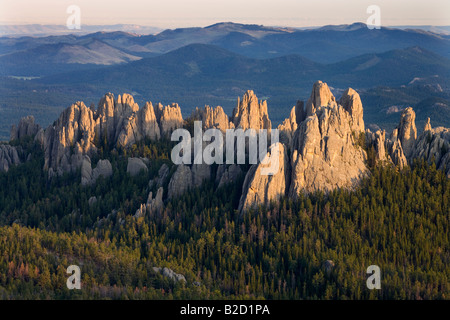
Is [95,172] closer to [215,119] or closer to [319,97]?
[215,119]

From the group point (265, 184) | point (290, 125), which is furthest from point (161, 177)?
point (265, 184)

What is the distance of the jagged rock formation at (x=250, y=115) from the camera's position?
13625 centimetres

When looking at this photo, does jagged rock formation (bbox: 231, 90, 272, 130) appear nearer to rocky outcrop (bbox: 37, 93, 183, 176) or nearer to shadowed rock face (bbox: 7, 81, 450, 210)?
shadowed rock face (bbox: 7, 81, 450, 210)

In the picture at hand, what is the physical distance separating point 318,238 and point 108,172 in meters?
50.8

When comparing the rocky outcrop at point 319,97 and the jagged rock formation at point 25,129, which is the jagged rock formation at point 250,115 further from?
the jagged rock formation at point 25,129

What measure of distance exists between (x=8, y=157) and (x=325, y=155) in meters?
74.4

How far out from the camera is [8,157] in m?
146

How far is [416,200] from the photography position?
4040 inches

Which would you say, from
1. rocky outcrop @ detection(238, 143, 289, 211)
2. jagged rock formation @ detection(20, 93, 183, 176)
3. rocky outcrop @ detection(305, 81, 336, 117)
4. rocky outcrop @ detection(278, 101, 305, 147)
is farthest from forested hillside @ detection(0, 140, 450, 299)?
jagged rock formation @ detection(20, 93, 183, 176)

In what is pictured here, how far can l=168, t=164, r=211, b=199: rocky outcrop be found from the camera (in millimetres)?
114625
